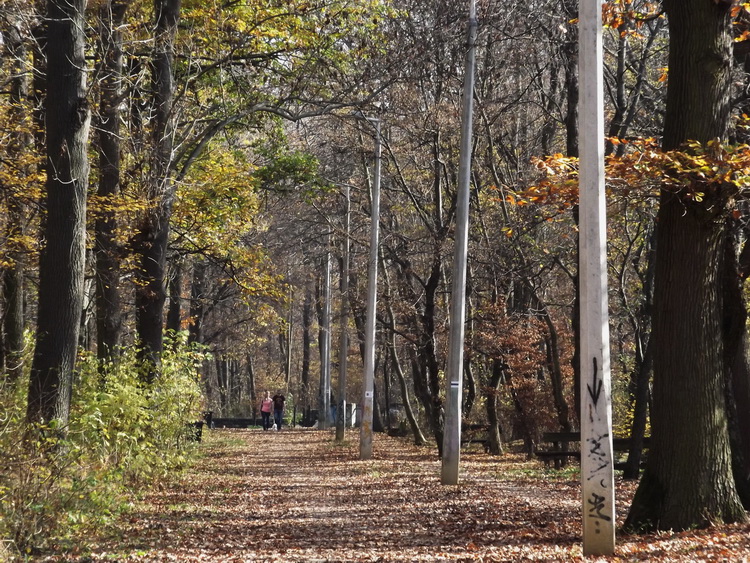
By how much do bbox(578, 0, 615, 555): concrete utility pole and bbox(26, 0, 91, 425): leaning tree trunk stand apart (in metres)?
6.93

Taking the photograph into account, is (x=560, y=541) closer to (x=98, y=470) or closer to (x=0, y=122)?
(x=98, y=470)

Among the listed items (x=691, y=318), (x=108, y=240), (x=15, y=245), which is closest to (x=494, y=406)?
(x=108, y=240)

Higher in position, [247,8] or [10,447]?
[247,8]

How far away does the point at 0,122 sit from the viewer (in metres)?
17.8

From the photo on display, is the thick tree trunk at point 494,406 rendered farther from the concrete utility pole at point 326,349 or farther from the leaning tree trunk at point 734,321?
the leaning tree trunk at point 734,321

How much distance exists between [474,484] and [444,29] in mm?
9726

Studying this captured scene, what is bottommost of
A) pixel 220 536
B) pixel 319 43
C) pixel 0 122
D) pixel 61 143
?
pixel 220 536

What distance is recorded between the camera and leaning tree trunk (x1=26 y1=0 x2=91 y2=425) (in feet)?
41.4

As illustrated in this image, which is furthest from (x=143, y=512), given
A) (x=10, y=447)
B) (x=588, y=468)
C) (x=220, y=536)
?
(x=588, y=468)

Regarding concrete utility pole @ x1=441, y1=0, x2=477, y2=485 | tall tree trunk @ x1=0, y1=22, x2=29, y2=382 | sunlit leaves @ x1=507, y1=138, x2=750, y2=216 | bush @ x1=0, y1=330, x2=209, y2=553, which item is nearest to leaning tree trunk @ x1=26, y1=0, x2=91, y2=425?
bush @ x1=0, y1=330, x2=209, y2=553

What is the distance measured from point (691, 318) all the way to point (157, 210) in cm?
1136

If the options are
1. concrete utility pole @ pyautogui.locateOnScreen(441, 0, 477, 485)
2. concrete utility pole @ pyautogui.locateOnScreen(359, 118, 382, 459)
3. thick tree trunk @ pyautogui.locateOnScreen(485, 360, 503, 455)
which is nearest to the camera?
concrete utility pole @ pyautogui.locateOnScreen(441, 0, 477, 485)

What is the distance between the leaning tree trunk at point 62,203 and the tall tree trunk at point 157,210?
4.66 m

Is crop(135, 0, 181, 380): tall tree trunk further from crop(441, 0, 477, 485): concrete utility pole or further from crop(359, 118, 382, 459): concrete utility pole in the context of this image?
crop(359, 118, 382, 459): concrete utility pole
